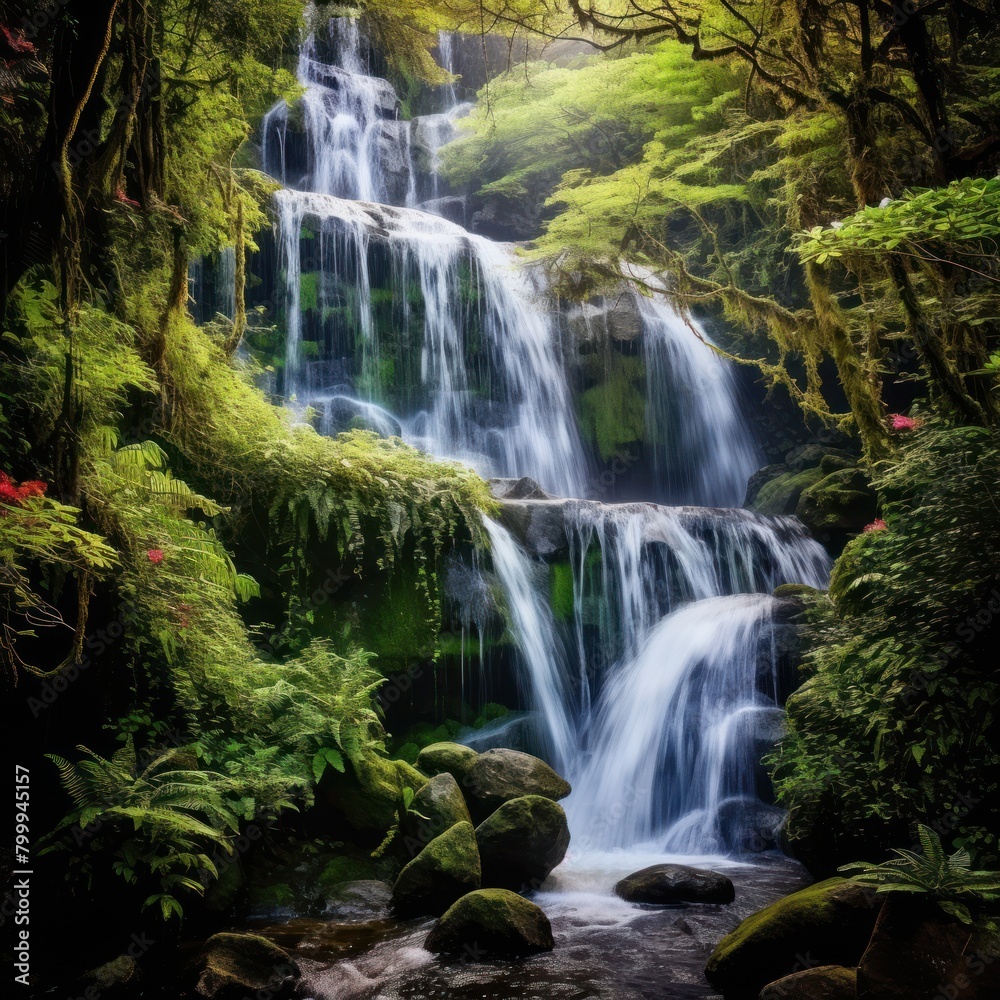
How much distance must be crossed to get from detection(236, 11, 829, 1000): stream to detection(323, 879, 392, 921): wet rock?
0.06 meters

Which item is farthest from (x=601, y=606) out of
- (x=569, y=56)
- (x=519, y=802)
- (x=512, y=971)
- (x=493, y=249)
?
(x=569, y=56)

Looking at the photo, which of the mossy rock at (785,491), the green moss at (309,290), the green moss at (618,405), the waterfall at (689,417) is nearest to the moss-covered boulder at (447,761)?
the mossy rock at (785,491)

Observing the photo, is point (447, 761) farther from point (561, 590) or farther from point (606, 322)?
point (606, 322)

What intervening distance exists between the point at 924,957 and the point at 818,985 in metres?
0.63

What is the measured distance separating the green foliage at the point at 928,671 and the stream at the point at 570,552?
5.82 feet

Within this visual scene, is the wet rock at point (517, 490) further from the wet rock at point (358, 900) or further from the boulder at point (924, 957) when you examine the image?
the boulder at point (924, 957)

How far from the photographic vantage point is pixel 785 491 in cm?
1521

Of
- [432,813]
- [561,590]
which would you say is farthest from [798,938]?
[561,590]

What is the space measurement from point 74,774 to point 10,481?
6.11ft

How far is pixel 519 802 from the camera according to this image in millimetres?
6746

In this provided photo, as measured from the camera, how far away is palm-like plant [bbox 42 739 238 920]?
14.8 feet

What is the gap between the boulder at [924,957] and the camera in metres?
3.35

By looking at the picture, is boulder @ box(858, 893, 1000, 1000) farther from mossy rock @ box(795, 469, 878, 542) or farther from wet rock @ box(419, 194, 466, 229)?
wet rock @ box(419, 194, 466, 229)

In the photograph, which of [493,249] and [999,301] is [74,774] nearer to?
[999,301]
